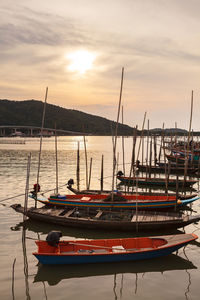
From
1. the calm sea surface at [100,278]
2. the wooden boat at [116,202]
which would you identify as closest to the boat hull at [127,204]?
the wooden boat at [116,202]

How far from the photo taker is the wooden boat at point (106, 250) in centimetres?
1426

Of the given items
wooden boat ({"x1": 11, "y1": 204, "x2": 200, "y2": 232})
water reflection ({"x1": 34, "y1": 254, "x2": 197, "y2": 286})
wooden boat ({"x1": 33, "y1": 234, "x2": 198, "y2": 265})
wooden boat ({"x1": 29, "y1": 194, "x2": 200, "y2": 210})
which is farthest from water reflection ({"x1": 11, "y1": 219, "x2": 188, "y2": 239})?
water reflection ({"x1": 34, "y1": 254, "x2": 197, "y2": 286})

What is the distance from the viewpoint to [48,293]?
1259 centimetres

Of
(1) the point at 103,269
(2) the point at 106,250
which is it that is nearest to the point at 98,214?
(2) the point at 106,250

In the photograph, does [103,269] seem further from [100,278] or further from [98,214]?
[98,214]

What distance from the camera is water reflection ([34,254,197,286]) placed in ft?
45.5

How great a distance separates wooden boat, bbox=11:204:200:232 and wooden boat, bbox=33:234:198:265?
2.92 metres

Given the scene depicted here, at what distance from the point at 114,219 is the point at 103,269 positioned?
5882 mm

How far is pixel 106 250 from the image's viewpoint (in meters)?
15.0

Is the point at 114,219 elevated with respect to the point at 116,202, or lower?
lower

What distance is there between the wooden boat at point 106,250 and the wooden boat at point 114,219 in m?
2.92

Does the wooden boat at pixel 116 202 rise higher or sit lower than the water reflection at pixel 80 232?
higher

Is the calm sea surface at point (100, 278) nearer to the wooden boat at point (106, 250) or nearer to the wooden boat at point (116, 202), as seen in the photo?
the wooden boat at point (106, 250)

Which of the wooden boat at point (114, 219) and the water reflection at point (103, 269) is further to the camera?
the wooden boat at point (114, 219)
